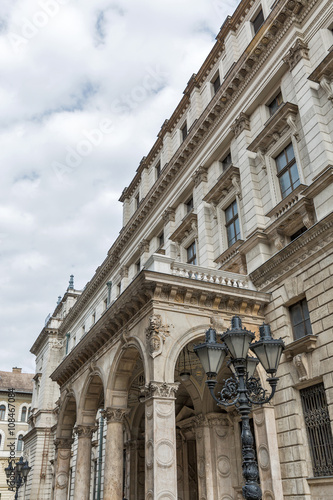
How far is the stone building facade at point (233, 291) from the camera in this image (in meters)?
13.7

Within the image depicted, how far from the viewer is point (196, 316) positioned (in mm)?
15359

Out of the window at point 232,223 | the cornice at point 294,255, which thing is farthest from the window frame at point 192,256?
the cornice at point 294,255

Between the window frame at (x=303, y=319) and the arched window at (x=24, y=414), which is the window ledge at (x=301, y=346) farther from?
the arched window at (x=24, y=414)

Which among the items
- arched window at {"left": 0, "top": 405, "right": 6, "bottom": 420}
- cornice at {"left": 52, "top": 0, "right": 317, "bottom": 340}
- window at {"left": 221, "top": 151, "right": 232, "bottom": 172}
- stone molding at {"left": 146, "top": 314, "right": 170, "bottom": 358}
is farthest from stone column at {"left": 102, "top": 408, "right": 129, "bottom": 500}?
arched window at {"left": 0, "top": 405, "right": 6, "bottom": 420}

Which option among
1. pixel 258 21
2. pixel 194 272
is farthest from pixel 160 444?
pixel 258 21

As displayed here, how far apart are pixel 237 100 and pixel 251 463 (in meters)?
17.2

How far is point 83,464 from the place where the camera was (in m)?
19.4

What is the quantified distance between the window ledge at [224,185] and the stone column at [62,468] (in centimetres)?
1406

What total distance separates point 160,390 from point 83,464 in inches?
328

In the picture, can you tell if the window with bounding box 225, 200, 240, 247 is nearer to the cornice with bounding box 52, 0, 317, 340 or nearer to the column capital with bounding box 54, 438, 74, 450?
the cornice with bounding box 52, 0, 317, 340

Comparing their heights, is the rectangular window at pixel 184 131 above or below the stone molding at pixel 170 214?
above

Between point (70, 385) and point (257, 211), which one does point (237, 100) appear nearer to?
point (257, 211)

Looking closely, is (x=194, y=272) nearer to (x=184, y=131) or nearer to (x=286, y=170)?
(x=286, y=170)

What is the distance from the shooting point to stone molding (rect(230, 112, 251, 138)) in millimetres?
20312
